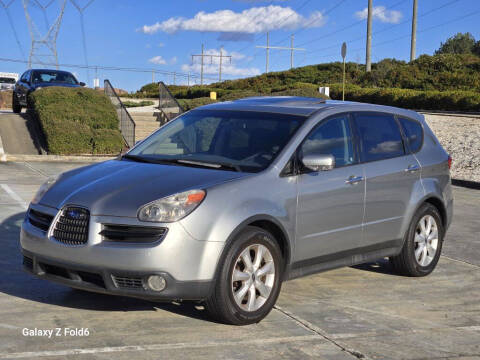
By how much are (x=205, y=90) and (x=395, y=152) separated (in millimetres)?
45180

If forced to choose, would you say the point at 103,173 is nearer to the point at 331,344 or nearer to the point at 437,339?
the point at 331,344

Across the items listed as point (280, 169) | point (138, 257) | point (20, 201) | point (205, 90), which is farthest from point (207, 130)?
point (205, 90)

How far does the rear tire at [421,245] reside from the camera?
732cm

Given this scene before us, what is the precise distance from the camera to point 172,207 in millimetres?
5164

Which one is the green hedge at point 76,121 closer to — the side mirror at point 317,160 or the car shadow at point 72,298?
the car shadow at point 72,298

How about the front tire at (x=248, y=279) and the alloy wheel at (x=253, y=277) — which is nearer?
the front tire at (x=248, y=279)

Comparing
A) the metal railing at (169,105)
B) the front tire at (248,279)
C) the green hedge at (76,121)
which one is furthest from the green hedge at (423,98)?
the front tire at (248,279)

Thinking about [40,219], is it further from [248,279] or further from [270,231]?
[270,231]

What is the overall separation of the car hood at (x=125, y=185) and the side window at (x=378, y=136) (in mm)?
1705

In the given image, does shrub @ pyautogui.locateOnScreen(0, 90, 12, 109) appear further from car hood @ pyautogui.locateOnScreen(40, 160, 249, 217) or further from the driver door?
the driver door

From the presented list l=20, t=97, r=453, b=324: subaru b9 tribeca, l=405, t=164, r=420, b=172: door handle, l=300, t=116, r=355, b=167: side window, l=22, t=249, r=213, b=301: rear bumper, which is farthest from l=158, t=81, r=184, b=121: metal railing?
l=22, t=249, r=213, b=301: rear bumper

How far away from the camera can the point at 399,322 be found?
584 centimetres

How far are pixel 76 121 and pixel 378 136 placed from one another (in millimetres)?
15673

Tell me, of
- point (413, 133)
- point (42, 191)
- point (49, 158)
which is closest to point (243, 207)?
point (42, 191)
